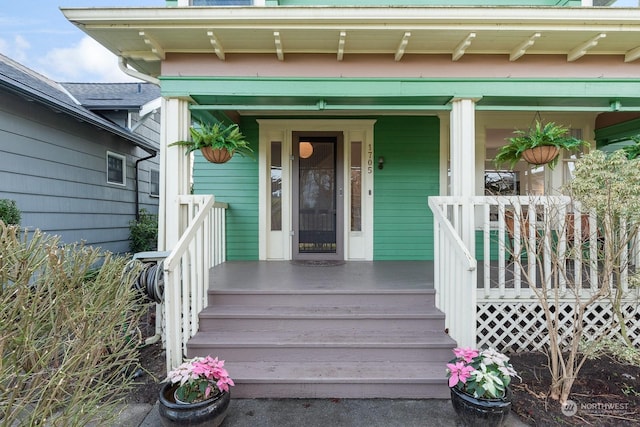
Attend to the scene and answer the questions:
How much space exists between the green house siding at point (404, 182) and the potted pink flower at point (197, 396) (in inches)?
132

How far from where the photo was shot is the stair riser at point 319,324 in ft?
9.37

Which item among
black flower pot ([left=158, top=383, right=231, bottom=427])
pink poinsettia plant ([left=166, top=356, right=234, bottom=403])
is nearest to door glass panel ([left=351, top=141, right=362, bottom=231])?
pink poinsettia plant ([left=166, top=356, right=234, bottom=403])

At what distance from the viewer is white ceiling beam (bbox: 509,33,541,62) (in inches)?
123

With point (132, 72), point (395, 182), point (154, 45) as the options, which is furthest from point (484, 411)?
point (132, 72)

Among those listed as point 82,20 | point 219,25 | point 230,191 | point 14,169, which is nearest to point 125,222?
point 14,169

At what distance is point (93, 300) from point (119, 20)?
2.55m

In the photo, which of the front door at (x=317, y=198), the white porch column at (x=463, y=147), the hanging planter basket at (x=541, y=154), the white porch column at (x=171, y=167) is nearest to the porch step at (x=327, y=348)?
the white porch column at (x=171, y=167)

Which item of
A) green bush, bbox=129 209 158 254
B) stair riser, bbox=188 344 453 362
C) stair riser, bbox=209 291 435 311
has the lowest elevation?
stair riser, bbox=188 344 453 362

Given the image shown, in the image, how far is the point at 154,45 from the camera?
3223 millimetres

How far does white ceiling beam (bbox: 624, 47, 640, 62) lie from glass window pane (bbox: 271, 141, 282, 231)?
416 cm

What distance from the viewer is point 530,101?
11.6 ft

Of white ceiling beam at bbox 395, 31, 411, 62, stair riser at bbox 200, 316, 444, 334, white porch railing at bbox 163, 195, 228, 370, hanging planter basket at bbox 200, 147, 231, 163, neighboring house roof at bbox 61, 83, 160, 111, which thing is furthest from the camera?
neighboring house roof at bbox 61, 83, 160, 111

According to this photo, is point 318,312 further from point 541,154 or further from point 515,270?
point 541,154

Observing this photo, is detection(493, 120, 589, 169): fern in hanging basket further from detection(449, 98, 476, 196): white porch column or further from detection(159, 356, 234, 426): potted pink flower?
detection(159, 356, 234, 426): potted pink flower
